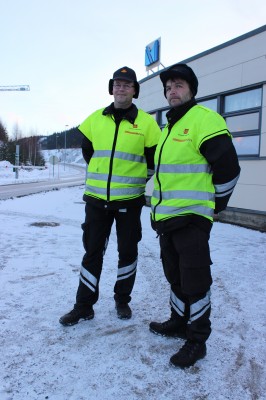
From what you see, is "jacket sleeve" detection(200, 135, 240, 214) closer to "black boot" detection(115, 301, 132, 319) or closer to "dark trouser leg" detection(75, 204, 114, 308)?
"dark trouser leg" detection(75, 204, 114, 308)

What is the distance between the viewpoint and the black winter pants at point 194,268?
249 cm

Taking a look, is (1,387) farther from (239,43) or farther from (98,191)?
(239,43)

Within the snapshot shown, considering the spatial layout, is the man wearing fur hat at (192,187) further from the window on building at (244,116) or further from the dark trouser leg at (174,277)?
the window on building at (244,116)

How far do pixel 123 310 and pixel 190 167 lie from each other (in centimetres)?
151

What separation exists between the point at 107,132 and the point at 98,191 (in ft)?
1.71

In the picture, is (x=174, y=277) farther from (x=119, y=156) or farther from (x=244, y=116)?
(x=244, y=116)

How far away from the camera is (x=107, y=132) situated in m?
3.11

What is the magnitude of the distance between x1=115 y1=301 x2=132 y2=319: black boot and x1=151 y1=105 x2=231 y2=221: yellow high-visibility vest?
109 centimetres

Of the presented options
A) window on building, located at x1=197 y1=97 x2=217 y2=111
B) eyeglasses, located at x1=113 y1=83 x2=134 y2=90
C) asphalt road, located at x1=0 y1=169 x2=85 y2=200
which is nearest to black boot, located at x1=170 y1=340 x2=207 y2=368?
eyeglasses, located at x1=113 y1=83 x2=134 y2=90

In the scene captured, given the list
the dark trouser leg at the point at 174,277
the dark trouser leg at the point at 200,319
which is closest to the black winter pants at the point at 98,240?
the dark trouser leg at the point at 174,277

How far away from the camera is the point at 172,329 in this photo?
289 centimetres

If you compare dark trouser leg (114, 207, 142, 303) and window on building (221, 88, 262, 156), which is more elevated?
window on building (221, 88, 262, 156)

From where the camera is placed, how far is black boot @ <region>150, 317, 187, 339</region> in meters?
2.88

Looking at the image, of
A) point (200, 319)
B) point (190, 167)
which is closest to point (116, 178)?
point (190, 167)
